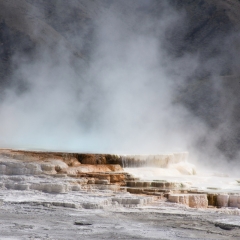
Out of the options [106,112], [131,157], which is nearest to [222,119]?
[106,112]

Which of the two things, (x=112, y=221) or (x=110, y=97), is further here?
(x=110, y=97)

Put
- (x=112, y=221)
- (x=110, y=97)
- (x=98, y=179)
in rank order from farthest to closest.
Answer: (x=110, y=97) → (x=98, y=179) → (x=112, y=221)

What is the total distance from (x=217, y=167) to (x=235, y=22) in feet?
41.3

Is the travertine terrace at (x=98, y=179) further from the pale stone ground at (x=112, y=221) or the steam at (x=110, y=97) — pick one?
the steam at (x=110, y=97)

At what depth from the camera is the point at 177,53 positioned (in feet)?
114

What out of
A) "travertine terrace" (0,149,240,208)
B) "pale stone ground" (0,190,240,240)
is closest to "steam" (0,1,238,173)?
"travertine terrace" (0,149,240,208)

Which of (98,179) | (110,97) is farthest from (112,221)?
(110,97)

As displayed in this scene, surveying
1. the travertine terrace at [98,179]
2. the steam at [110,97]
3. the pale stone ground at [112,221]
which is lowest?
→ the pale stone ground at [112,221]

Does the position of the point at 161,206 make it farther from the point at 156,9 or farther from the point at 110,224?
the point at 156,9

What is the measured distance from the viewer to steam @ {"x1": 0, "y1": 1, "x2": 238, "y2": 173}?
26281mm

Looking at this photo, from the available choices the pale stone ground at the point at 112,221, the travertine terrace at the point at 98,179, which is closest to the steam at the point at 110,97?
the travertine terrace at the point at 98,179

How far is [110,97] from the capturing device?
3069cm

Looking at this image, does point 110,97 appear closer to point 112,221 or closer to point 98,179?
Result: point 98,179

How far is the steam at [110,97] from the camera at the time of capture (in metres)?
26.3
